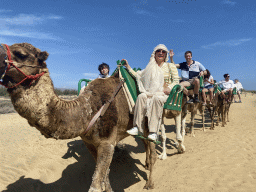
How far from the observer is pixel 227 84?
12797 millimetres

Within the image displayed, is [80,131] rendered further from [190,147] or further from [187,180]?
[190,147]

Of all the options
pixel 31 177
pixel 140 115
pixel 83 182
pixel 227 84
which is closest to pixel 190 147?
pixel 83 182

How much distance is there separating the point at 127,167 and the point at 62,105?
3.80m

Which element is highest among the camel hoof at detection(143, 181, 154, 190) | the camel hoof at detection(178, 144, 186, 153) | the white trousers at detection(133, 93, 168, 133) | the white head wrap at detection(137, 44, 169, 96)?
the white head wrap at detection(137, 44, 169, 96)

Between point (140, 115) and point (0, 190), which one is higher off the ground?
point (140, 115)

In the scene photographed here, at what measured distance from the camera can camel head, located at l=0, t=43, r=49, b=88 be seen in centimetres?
210

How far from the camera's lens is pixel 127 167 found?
5.65m

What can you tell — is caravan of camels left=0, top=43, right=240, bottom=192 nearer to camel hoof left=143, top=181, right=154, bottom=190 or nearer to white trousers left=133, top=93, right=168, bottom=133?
white trousers left=133, top=93, right=168, bottom=133

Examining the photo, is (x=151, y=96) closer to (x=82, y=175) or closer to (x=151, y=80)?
(x=151, y=80)

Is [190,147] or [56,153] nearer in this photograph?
[56,153]

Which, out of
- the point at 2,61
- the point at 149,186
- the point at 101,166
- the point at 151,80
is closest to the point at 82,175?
the point at 149,186

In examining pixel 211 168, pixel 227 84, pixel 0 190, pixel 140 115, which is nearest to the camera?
pixel 140 115

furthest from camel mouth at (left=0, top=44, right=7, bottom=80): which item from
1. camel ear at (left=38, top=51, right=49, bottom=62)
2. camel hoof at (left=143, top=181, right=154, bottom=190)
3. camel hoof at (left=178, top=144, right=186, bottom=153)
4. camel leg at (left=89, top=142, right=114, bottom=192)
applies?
camel hoof at (left=178, top=144, right=186, bottom=153)

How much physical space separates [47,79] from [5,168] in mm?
4194
